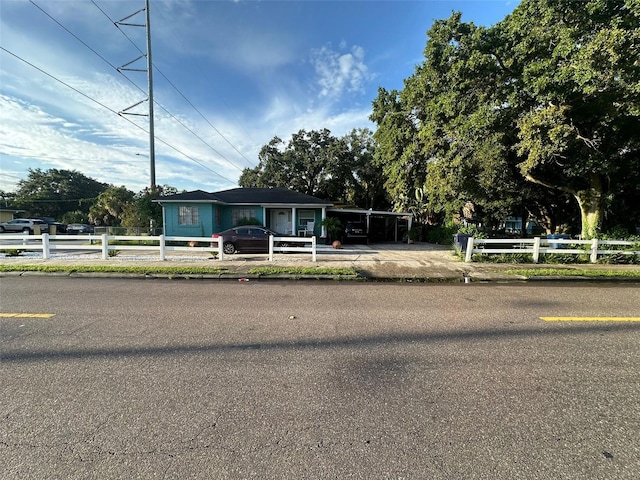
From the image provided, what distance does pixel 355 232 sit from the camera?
2041 centimetres

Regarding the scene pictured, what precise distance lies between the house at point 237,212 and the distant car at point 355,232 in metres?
2.30

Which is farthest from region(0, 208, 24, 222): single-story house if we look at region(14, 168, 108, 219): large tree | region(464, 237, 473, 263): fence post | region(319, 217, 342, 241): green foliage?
region(464, 237, 473, 263): fence post

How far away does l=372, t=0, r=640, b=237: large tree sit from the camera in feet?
29.5

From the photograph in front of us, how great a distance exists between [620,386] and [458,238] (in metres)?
10.9

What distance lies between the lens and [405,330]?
4.21 metres

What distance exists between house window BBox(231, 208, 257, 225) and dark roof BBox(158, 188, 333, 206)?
59cm

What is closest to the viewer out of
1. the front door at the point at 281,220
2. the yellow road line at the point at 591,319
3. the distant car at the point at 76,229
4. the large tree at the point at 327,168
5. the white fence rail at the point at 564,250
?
the yellow road line at the point at 591,319

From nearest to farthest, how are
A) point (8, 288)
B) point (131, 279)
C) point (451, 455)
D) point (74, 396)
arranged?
point (451, 455) → point (74, 396) → point (8, 288) → point (131, 279)

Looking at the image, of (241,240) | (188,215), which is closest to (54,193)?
(188,215)

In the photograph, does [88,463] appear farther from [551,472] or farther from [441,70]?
[441,70]

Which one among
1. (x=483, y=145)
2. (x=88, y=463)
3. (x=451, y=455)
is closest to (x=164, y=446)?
(x=88, y=463)

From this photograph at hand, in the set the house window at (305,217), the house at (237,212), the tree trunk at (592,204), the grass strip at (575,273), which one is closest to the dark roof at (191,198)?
the house at (237,212)

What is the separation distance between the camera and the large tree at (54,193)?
54094 millimetres

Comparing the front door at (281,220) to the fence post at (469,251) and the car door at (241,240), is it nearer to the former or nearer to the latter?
the car door at (241,240)
